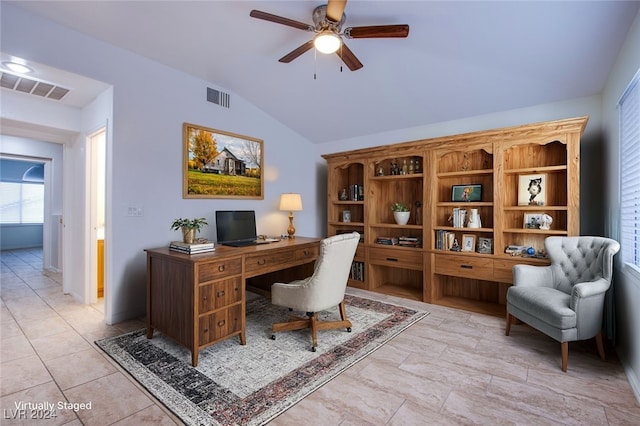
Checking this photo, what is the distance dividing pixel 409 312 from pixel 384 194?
1822mm

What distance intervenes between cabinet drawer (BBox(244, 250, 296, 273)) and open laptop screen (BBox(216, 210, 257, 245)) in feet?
1.85

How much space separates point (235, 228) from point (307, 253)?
0.87 m

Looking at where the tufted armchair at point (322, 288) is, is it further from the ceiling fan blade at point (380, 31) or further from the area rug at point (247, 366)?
the ceiling fan blade at point (380, 31)

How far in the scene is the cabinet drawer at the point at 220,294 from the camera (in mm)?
2199

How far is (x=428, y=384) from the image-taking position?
1.94 m

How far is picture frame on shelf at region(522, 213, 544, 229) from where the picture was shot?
10.3ft

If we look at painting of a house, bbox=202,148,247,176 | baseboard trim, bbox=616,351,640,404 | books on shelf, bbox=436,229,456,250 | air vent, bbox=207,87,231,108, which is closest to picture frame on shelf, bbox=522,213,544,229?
books on shelf, bbox=436,229,456,250

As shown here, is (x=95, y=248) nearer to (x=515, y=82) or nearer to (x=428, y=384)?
(x=428, y=384)

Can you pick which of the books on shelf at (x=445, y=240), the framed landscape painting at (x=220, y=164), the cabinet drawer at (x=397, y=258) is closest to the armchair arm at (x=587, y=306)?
the books on shelf at (x=445, y=240)

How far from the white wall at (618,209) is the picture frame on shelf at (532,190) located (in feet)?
1.65

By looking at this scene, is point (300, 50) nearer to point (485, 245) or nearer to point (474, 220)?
point (474, 220)

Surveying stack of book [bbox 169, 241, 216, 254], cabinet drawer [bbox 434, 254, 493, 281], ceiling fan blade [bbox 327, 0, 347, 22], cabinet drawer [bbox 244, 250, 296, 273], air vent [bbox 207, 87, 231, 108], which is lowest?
cabinet drawer [bbox 434, 254, 493, 281]

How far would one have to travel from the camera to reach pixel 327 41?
2.13 metres

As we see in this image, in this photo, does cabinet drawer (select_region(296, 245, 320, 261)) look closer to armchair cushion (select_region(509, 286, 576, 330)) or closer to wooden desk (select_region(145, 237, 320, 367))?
wooden desk (select_region(145, 237, 320, 367))
